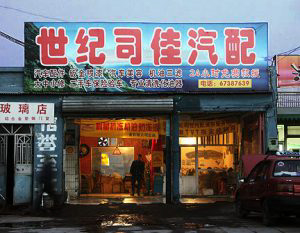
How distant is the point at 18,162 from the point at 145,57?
221 inches

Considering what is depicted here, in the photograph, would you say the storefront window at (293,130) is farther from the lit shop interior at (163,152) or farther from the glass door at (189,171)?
the glass door at (189,171)

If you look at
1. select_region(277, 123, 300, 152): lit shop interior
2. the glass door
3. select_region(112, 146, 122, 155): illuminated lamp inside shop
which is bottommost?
the glass door

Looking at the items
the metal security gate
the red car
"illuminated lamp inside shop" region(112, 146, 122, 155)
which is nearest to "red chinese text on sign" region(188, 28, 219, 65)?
the red car

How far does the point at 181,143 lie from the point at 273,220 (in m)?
9.65

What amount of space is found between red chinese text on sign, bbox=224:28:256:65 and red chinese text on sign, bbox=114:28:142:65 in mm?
2975

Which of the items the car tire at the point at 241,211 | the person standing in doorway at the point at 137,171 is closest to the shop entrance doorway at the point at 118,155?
the person standing in doorway at the point at 137,171

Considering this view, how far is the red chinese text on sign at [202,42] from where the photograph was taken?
17.4 meters

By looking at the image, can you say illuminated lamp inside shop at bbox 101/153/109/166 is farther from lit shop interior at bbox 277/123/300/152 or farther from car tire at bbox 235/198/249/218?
car tire at bbox 235/198/249/218

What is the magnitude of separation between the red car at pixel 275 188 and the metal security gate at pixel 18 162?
7.93m

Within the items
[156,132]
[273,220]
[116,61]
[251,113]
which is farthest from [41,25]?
[273,220]

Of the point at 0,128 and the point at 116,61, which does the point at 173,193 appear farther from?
the point at 0,128

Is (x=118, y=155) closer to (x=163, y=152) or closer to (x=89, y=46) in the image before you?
(x=163, y=152)

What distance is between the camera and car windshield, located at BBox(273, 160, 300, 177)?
37.8ft

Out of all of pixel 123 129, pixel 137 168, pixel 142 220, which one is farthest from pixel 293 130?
pixel 142 220
